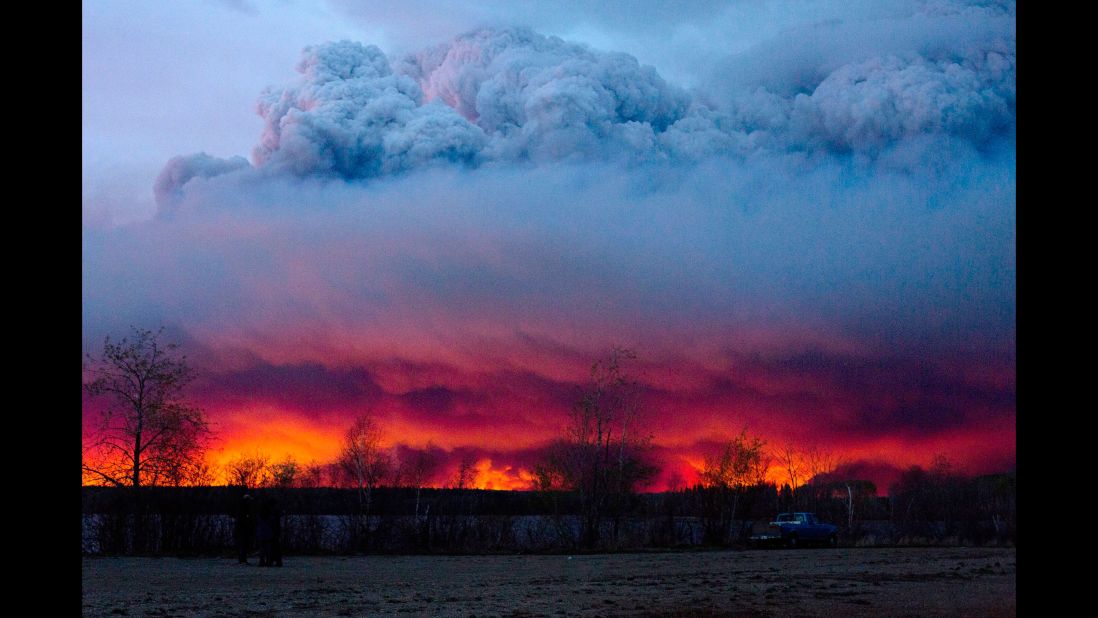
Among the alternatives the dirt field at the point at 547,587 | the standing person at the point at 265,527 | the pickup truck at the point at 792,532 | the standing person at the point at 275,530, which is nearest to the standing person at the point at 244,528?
the dirt field at the point at 547,587

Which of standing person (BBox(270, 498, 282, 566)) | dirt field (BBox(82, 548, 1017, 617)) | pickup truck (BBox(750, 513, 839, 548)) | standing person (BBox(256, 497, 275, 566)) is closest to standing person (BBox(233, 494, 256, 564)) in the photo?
dirt field (BBox(82, 548, 1017, 617))

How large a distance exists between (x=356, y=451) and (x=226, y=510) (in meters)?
13.0

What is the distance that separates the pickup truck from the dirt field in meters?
11.7

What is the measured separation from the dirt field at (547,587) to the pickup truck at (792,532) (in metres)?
11.7

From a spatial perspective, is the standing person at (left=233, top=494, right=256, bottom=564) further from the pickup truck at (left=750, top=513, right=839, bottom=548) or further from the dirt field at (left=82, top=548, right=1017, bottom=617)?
the pickup truck at (left=750, top=513, right=839, bottom=548)

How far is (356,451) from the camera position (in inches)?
1839

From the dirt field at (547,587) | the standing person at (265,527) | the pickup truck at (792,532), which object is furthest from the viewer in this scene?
the pickup truck at (792,532)

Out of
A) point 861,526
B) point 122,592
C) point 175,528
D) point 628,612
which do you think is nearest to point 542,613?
point 628,612

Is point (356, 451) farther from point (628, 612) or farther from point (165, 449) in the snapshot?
point (628, 612)

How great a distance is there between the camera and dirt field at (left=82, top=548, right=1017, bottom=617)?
15875 millimetres

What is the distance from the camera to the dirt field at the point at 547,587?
1588 centimetres

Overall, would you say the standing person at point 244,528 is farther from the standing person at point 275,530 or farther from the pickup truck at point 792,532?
the pickup truck at point 792,532

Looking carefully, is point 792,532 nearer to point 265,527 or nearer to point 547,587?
point 265,527
